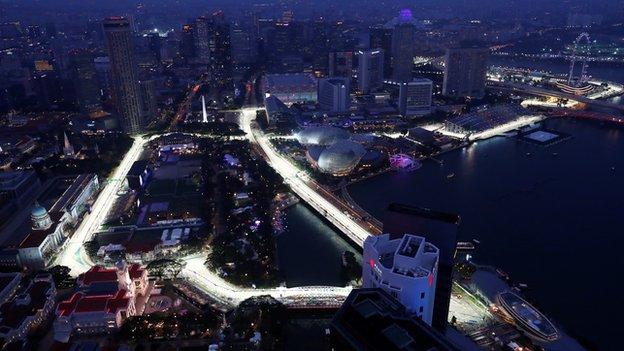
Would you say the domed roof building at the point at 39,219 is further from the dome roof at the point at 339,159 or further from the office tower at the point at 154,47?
the office tower at the point at 154,47

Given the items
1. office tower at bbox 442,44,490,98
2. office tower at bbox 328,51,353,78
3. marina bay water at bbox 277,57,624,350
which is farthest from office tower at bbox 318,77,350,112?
marina bay water at bbox 277,57,624,350

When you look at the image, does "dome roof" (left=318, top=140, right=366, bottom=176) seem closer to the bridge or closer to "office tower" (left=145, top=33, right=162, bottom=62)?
the bridge

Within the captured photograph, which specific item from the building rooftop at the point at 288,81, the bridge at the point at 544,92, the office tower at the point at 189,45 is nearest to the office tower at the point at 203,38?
the office tower at the point at 189,45

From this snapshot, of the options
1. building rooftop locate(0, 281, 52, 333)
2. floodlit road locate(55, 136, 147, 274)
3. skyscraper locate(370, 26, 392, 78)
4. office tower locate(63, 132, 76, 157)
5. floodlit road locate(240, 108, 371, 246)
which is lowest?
floodlit road locate(55, 136, 147, 274)

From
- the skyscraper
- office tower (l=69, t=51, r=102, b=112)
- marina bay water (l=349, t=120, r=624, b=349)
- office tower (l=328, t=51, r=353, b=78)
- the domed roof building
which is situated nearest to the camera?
marina bay water (l=349, t=120, r=624, b=349)

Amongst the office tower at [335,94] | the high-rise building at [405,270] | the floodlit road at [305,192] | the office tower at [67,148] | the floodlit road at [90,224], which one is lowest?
the floodlit road at [90,224]

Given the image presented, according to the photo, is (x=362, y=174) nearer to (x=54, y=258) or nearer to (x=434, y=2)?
(x=54, y=258)

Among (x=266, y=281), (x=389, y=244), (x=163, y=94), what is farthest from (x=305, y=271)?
(x=163, y=94)
